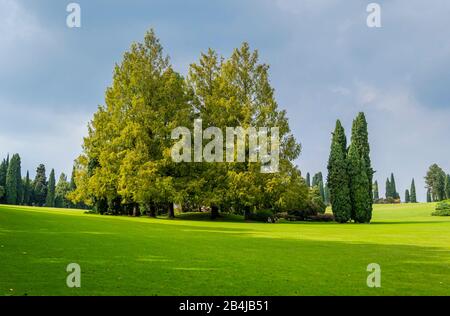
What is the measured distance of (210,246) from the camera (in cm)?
1641

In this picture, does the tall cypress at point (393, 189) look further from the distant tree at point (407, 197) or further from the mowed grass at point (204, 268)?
the mowed grass at point (204, 268)

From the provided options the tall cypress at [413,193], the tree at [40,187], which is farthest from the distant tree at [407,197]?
the tree at [40,187]

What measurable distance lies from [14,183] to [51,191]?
1104 cm

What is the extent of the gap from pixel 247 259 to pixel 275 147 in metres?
33.6

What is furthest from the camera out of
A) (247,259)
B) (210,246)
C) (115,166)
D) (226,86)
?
(226,86)

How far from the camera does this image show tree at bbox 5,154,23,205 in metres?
90.6

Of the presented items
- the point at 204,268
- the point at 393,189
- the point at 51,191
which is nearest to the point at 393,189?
the point at 393,189

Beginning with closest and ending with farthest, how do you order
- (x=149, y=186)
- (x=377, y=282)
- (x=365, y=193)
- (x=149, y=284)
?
(x=149, y=284), (x=377, y=282), (x=149, y=186), (x=365, y=193)

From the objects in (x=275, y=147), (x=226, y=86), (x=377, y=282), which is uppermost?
(x=226, y=86)

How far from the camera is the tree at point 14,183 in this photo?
90562mm

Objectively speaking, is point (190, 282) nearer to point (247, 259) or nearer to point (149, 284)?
point (149, 284)

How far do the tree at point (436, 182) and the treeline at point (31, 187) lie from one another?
A: 9520 centimetres

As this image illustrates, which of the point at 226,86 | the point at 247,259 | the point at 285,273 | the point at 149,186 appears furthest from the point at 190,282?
the point at 226,86

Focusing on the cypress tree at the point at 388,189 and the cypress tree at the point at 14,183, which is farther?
the cypress tree at the point at 388,189
